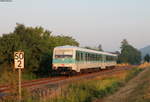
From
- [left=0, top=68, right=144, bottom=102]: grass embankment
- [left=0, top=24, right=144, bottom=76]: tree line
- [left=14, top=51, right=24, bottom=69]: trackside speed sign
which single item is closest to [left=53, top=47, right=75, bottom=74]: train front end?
[left=0, top=24, right=144, bottom=76]: tree line

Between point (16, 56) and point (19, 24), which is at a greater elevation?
point (19, 24)

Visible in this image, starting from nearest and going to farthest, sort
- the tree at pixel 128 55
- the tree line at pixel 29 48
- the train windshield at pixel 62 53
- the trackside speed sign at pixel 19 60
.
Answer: the trackside speed sign at pixel 19 60 < the tree line at pixel 29 48 < the train windshield at pixel 62 53 < the tree at pixel 128 55

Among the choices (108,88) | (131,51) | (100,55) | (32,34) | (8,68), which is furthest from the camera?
(131,51)

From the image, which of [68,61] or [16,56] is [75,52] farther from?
[16,56]

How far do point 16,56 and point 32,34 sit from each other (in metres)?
22.6

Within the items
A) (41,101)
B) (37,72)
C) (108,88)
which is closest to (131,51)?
(37,72)

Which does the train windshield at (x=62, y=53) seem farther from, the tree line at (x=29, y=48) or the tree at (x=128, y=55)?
the tree at (x=128, y=55)

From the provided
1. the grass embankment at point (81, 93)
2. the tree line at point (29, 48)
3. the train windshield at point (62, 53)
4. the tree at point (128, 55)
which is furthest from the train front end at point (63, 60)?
the tree at point (128, 55)

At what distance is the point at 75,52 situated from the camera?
A: 34125mm

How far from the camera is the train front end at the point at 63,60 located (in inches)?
1335

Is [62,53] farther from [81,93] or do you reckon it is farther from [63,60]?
[81,93]

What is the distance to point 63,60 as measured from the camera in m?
34.5

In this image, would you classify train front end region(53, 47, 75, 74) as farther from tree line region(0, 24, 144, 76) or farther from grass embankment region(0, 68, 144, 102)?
grass embankment region(0, 68, 144, 102)

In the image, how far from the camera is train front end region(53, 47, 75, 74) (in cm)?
3391
